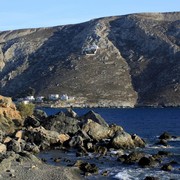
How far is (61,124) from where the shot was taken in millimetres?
87812

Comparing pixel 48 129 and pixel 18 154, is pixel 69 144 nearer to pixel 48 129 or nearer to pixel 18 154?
Result: pixel 48 129

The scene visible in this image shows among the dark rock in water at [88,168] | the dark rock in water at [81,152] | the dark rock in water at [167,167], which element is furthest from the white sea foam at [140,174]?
the dark rock in water at [81,152]

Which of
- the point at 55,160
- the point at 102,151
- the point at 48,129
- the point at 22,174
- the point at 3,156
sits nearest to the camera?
the point at 22,174

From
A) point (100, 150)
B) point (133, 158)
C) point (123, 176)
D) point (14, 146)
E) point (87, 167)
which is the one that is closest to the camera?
point (123, 176)

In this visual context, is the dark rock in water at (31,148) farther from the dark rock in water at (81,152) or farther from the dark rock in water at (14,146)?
the dark rock in water at (81,152)

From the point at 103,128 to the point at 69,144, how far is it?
11952 millimetres

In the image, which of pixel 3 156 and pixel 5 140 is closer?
pixel 3 156

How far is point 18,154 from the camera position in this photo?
195 ft

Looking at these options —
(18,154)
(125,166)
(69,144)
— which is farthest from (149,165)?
(69,144)

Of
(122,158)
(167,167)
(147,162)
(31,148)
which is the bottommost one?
(122,158)

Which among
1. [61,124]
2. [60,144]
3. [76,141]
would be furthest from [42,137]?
[61,124]

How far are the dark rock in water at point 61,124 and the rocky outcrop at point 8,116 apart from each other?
7.04 m

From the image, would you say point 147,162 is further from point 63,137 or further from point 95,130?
point 95,130

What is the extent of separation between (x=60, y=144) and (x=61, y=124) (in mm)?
10296
